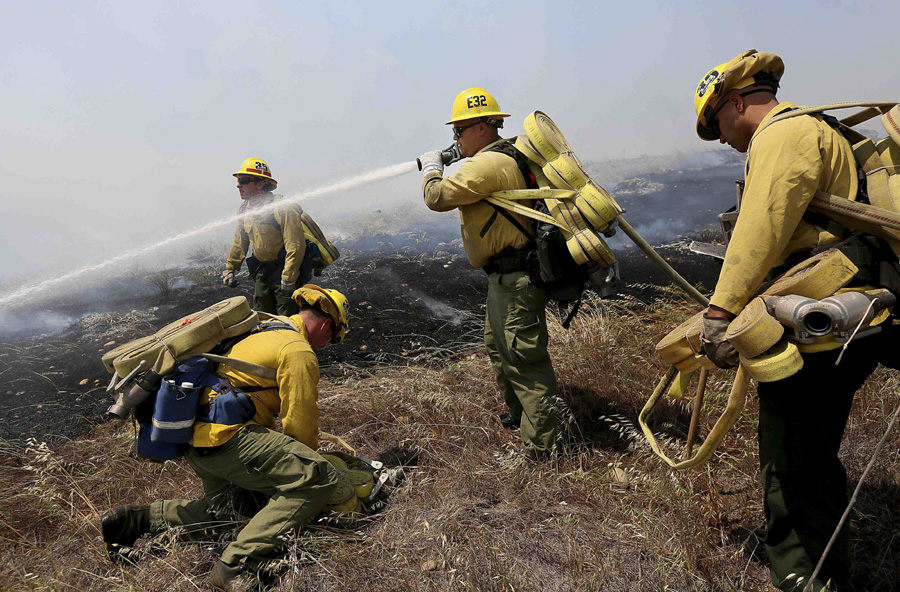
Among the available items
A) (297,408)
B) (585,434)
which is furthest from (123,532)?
(585,434)

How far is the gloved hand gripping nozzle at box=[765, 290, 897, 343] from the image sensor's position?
1.48 m

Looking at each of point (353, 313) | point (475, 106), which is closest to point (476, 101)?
point (475, 106)

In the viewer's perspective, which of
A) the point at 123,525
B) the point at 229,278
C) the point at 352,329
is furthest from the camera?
the point at 352,329

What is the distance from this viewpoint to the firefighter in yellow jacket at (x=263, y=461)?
2.29m

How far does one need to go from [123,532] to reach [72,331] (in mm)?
5722

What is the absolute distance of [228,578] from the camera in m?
2.22

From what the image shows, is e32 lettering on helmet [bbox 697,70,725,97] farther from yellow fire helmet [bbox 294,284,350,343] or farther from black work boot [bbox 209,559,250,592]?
black work boot [bbox 209,559,250,592]

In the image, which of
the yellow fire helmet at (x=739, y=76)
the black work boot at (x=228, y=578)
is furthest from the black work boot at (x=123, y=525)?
the yellow fire helmet at (x=739, y=76)

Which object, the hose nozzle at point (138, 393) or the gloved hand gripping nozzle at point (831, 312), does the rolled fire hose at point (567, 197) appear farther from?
the hose nozzle at point (138, 393)

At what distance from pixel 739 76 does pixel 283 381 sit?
2185mm

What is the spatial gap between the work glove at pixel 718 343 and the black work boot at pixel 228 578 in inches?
79.7

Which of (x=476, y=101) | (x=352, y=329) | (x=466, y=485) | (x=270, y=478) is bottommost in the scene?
(x=466, y=485)

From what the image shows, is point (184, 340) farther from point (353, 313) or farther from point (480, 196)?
point (353, 313)

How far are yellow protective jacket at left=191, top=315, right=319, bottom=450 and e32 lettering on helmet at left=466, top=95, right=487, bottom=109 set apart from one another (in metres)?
1.85
